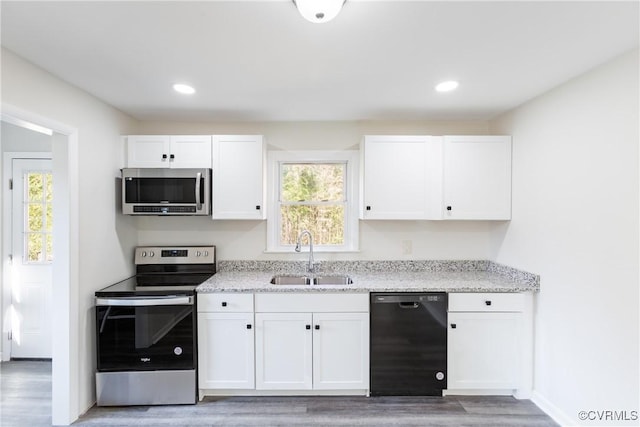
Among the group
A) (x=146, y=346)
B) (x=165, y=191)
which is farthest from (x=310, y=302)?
(x=165, y=191)

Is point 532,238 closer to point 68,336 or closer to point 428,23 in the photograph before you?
point 428,23

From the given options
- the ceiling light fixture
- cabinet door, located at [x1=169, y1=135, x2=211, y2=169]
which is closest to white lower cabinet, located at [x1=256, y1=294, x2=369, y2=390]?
cabinet door, located at [x1=169, y1=135, x2=211, y2=169]

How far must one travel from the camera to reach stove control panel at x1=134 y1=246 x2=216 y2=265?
302 centimetres

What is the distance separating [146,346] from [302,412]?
4.02 ft

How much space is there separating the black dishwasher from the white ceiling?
1540 millimetres

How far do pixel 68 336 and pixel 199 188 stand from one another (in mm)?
1352

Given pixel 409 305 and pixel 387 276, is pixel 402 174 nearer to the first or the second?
pixel 387 276

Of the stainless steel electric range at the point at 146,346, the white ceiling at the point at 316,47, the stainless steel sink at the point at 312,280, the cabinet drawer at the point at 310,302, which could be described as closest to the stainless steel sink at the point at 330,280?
the stainless steel sink at the point at 312,280

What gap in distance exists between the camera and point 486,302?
8.09ft

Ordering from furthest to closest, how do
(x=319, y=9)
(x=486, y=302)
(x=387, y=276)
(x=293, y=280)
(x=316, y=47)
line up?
(x=293, y=280)
(x=387, y=276)
(x=486, y=302)
(x=316, y=47)
(x=319, y=9)

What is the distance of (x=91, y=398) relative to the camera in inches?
95.1

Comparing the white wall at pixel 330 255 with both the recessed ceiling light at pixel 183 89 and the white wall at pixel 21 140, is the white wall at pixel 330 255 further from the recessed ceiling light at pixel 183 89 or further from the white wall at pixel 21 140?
the white wall at pixel 21 140

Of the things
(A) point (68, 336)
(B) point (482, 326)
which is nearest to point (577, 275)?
(B) point (482, 326)

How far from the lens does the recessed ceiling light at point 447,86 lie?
2188 mm
